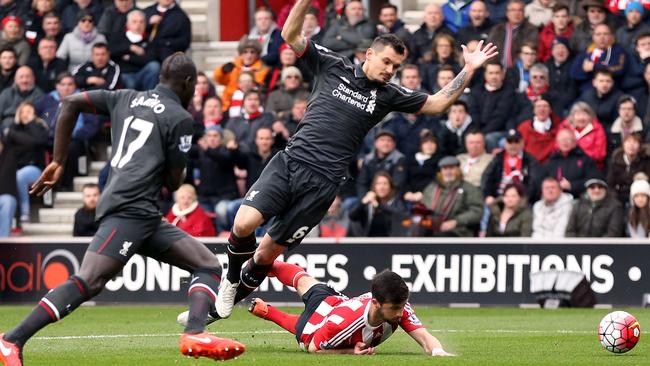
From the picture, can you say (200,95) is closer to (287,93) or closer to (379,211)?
(287,93)

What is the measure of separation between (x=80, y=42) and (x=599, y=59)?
845 centimetres

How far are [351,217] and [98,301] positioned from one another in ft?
11.7

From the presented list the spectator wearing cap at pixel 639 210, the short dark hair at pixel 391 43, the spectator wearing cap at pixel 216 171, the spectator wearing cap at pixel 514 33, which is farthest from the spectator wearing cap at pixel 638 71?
the short dark hair at pixel 391 43

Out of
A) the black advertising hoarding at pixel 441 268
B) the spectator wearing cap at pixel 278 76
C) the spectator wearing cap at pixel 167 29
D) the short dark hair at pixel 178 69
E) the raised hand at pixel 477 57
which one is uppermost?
the short dark hair at pixel 178 69

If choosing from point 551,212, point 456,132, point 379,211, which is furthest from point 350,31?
point 551,212

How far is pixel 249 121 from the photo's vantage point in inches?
836

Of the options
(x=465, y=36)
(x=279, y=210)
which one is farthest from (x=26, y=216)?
(x=279, y=210)

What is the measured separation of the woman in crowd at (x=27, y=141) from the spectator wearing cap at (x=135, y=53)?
1.68 metres

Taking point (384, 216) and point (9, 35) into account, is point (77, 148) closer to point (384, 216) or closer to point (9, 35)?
point (9, 35)

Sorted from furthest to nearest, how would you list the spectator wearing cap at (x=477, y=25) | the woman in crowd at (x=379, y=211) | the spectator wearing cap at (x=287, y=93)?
1. the spectator wearing cap at (x=287, y=93)
2. the spectator wearing cap at (x=477, y=25)
3. the woman in crowd at (x=379, y=211)

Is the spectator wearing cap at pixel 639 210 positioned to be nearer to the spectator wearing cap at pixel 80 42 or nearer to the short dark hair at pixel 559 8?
the short dark hair at pixel 559 8

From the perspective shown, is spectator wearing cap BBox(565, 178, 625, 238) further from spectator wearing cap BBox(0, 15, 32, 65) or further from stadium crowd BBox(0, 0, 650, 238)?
spectator wearing cap BBox(0, 15, 32, 65)

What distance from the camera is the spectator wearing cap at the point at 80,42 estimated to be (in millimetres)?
23297

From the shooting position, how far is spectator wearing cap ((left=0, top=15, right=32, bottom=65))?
2361 cm
